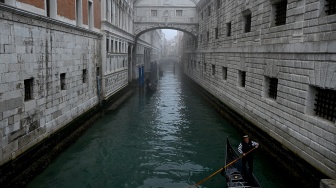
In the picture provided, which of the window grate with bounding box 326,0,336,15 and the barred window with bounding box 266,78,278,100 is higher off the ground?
the window grate with bounding box 326,0,336,15

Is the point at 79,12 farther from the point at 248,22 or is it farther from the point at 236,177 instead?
the point at 236,177

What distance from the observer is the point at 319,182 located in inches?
234

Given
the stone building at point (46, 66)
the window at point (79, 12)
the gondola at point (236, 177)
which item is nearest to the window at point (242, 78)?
the gondola at point (236, 177)

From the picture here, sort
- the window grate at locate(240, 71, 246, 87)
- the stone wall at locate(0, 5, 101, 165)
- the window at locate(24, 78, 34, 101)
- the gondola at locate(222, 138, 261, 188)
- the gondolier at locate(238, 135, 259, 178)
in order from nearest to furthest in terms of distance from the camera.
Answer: the gondola at locate(222, 138, 261, 188) → the stone wall at locate(0, 5, 101, 165) → the gondolier at locate(238, 135, 259, 178) → the window at locate(24, 78, 34, 101) → the window grate at locate(240, 71, 246, 87)

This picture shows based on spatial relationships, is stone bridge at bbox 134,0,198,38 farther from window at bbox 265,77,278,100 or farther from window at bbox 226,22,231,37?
window at bbox 265,77,278,100

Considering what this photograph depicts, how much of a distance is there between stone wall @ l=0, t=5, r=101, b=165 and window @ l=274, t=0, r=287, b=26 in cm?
711

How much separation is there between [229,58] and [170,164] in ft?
25.6

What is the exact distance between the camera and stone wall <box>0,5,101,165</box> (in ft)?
20.0

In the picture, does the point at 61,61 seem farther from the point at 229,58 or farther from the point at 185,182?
the point at 229,58

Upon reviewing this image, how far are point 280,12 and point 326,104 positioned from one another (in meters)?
3.77

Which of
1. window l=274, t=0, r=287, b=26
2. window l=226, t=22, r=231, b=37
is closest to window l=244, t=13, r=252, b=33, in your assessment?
window l=274, t=0, r=287, b=26

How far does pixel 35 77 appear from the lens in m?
7.43

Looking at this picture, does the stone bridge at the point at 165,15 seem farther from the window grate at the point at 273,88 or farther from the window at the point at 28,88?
the window at the point at 28,88

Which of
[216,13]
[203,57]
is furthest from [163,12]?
[216,13]
